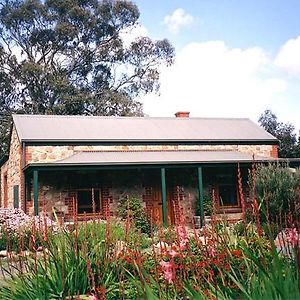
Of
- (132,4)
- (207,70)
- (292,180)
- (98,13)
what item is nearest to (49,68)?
(98,13)

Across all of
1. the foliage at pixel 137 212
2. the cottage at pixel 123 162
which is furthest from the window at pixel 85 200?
the foliage at pixel 137 212

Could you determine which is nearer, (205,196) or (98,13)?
(205,196)

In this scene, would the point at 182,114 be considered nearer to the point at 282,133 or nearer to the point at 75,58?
the point at 282,133

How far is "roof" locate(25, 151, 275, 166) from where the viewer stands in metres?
15.3

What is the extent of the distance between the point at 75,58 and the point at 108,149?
639 inches

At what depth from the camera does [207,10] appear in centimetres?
681

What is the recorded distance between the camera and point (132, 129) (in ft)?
62.3

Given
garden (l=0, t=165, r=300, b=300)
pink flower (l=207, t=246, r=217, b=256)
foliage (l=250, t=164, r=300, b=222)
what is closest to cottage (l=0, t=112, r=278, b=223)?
foliage (l=250, t=164, r=300, b=222)

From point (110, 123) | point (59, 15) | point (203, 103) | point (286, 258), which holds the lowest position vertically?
point (286, 258)

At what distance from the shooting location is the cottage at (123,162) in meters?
16.0

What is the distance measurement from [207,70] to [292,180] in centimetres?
689

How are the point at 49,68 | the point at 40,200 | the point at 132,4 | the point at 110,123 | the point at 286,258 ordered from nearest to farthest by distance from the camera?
the point at 286,258
the point at 40,200
the point at 110,123
the point at 49,68
the point at 132,4

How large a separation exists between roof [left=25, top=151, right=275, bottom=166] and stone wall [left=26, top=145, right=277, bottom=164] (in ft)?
1.12

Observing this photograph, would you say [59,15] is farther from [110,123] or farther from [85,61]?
[110,123]
